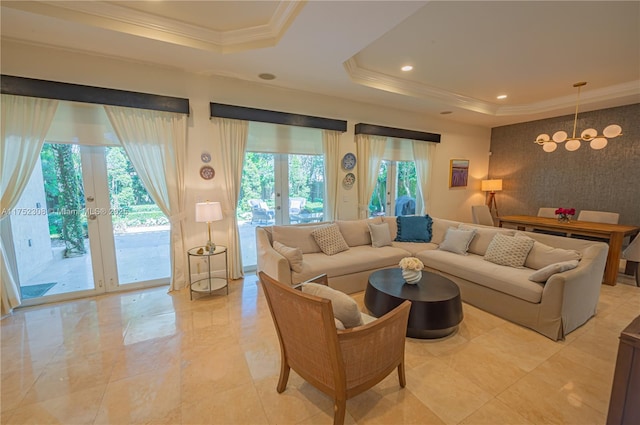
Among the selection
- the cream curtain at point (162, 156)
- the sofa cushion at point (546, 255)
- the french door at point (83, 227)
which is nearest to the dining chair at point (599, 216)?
the sofa cushion at point (546, 255)

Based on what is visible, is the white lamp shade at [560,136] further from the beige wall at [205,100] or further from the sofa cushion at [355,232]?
the sofa cushion at [355,232]

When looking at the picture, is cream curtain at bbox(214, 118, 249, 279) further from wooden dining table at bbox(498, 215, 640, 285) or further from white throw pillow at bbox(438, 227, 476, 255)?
wooden dining table at bbox(498, 215, 640, 285)

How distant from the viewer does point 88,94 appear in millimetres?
2840

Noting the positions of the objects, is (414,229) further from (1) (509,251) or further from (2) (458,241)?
(1) (509,251)

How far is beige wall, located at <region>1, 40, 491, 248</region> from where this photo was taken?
277cm

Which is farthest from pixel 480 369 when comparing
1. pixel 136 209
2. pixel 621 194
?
pixel 621 194

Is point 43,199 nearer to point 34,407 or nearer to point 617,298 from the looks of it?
point 34,407

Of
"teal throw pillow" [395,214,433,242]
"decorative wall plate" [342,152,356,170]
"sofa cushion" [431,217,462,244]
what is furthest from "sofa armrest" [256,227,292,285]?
"sofa cushion" [431,217,462,244]

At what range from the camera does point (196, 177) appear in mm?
3576

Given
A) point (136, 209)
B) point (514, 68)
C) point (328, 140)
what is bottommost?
point (136, 209)

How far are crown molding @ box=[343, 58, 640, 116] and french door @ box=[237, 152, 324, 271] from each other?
141cm

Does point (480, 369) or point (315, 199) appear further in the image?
point (315, 199)

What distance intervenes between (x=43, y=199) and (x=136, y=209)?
86 cm

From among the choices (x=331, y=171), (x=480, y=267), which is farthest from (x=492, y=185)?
(x=331, y=171)
